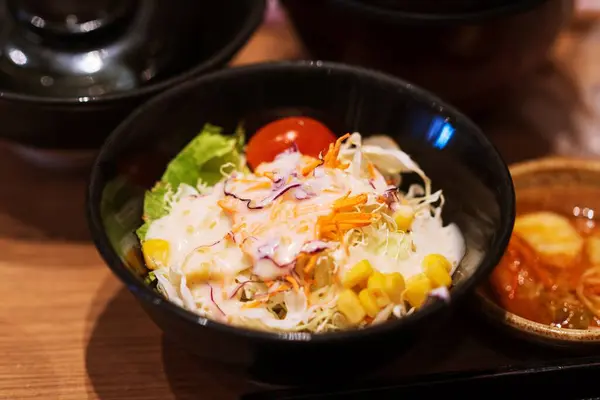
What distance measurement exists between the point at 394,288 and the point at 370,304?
0.04 m

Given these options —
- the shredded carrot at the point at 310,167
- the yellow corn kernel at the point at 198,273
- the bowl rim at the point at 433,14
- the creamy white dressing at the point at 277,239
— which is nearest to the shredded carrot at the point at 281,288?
the creamy white dressing at the point at 277,239

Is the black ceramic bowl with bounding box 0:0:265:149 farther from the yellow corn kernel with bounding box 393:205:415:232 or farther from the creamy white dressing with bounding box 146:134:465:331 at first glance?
the yellow corn kernel with bounding box 393:205:415:232

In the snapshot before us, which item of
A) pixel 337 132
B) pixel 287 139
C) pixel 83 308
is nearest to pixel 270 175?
pixel 287 139

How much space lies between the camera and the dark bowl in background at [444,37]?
139 cm

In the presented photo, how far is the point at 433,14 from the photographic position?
138cm

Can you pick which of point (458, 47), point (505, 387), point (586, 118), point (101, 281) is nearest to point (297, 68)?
point (458, 47)

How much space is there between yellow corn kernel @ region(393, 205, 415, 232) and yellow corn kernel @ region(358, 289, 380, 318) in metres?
0.17

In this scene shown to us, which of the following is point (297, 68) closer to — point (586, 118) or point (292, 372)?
point (292, 372)

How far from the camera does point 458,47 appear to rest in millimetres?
1433

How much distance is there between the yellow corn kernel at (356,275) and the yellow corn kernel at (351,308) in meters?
0.02

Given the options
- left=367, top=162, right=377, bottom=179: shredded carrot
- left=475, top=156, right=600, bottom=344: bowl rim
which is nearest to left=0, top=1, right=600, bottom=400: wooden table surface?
left=475, top=156, right=600, bottom=344: bowl rim

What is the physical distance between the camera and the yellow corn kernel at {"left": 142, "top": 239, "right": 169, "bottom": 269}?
1.10 m

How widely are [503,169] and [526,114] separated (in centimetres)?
61

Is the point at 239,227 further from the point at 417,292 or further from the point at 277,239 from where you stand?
the point at 417,292
